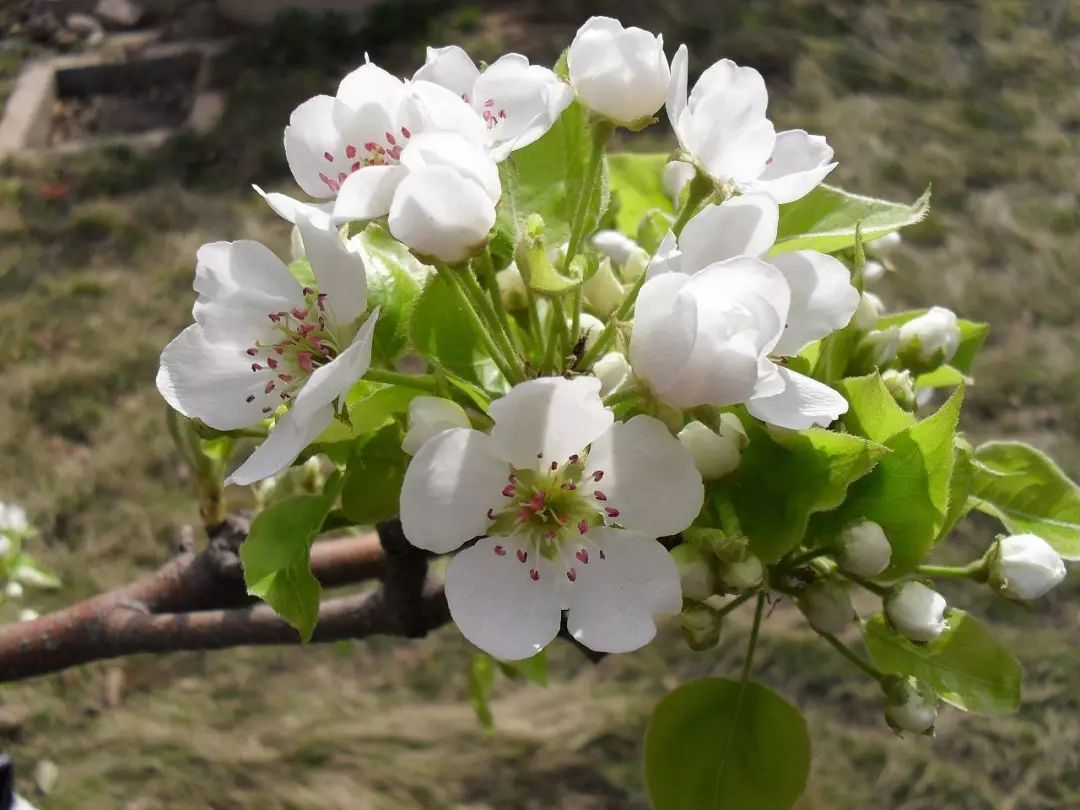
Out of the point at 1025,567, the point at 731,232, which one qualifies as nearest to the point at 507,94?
the point at 731,232

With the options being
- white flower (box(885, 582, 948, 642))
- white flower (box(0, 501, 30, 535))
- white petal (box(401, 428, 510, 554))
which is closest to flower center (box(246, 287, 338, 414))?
white petal (box(401, 428, 510, 554))

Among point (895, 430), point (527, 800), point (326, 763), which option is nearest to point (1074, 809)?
point (527, 800)

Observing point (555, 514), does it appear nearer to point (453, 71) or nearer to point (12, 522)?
point (453, 71)

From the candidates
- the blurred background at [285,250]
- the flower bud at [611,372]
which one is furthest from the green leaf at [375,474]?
the blurred background at [285,250]

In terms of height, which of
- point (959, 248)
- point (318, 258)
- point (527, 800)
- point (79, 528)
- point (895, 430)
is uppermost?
point (318, 258)

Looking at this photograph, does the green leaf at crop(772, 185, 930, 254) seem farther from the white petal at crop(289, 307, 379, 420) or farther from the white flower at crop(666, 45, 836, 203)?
the white petal at crop(289, 307, 379, 420)

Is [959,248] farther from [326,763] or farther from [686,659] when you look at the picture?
[326,763]
